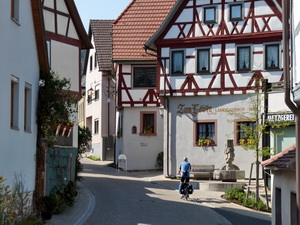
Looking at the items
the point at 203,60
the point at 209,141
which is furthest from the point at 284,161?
the point at 203,60

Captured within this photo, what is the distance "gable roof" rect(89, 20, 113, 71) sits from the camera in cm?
4362

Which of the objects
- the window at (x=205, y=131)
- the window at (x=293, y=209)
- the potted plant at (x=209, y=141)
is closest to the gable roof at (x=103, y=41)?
the window at (x=205, y=131)

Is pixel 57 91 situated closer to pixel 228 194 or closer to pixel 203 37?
pixel 228 194

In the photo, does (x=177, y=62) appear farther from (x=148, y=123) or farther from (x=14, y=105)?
(x=14, y=105)

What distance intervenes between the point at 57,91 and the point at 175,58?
13680mm

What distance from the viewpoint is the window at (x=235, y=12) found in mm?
30750

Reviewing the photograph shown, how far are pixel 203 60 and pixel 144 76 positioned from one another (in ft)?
19.4

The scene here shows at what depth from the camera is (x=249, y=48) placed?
1204 inches

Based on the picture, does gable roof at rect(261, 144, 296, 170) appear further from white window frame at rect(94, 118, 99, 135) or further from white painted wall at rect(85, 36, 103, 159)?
white window frame at rect(94, 118, 99, 135)

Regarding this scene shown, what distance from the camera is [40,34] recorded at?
18188 mm

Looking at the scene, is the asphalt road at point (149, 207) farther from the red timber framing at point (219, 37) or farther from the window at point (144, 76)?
the window at point (144, 76)

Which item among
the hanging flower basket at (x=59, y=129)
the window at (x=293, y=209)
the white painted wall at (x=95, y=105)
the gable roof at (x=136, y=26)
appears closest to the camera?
the window at (x=293, y=209)

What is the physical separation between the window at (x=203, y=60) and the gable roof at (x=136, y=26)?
5.03 m

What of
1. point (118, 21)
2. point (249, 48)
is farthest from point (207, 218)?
point (118, 21)
